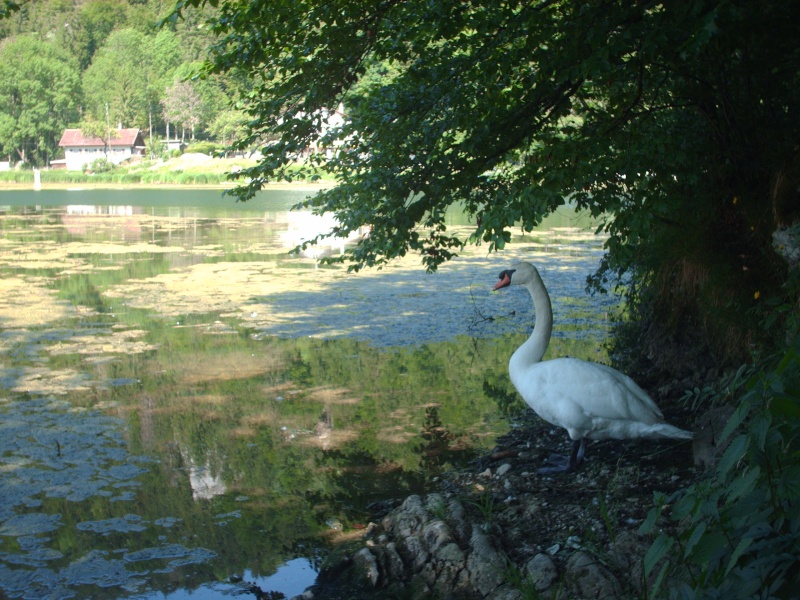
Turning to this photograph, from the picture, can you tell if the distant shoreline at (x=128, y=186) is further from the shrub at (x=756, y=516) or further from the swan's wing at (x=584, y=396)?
the shrub at (x=756, y=516)

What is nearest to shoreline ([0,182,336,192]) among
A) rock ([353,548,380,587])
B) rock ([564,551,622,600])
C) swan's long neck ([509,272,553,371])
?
swan's long neck ([509,272,553,371])

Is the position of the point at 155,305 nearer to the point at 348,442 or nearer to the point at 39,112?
the point at 348,442

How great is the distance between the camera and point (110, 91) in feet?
270

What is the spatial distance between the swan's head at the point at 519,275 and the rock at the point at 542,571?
8.11 feet

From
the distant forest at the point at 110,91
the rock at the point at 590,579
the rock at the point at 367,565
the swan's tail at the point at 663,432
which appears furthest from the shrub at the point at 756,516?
the distant forest at the point at 110,91

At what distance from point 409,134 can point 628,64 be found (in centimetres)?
170

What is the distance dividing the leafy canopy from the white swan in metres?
0.82

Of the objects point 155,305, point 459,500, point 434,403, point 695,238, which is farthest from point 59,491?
point 155,305

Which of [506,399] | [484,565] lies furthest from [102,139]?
[484,565]

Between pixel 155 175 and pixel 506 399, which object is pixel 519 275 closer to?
pixel 506 399

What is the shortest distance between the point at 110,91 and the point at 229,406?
82981 millimetres

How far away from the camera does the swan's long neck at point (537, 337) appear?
17.5 ft

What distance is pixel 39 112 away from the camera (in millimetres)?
73875

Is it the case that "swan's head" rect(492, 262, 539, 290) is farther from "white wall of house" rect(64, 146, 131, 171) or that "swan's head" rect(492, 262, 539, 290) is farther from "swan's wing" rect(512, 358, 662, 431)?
"white wall of house" rect(64, 146, 131, 171)
